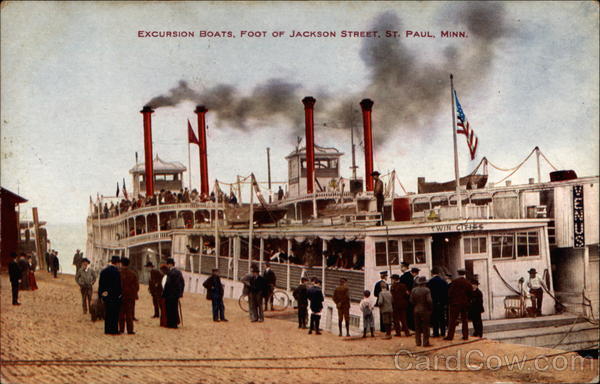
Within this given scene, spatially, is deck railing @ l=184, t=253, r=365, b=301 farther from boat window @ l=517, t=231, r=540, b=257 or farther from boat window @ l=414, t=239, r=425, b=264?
boat window @ l=517, t=231, r=540, b=257

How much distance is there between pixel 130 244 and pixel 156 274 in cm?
147

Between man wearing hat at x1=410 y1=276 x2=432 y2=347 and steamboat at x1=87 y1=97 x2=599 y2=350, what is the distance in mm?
763

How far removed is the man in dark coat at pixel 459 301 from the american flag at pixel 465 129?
6.96ft

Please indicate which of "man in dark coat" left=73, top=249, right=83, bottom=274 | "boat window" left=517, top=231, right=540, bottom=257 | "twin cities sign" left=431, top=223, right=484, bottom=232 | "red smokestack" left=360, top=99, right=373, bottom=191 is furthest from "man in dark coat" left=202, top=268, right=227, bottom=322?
"boat window" left=517, top=231, right=540, bottom=257

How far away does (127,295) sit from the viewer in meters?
10.1

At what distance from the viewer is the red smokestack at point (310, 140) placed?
1097 centimetres

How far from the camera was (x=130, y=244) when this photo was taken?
12203 millimetres

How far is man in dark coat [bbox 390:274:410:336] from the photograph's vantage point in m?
10.5

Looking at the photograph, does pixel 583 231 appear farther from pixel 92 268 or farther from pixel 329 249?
pixel 92 268

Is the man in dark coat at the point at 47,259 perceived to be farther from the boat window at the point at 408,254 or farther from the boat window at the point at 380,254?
the boat window at the point at 408,254

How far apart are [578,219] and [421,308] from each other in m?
3.46

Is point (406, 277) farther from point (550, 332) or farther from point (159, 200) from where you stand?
point (159, 200)

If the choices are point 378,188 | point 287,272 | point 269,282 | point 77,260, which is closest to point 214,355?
point 269,282

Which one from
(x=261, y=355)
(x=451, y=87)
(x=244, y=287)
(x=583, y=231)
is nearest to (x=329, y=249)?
(x=244, y=287)
